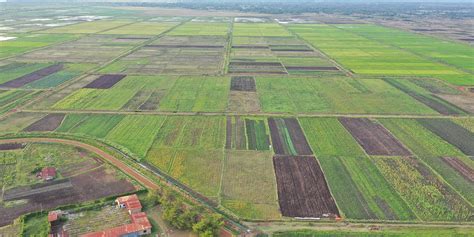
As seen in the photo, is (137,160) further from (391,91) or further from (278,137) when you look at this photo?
(391,91)

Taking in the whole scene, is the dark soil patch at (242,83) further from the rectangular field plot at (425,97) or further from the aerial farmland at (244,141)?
the rectangular field plot at (425,97)

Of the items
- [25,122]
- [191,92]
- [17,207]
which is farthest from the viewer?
[191,92]

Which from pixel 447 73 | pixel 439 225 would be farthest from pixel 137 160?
pixel 447 73

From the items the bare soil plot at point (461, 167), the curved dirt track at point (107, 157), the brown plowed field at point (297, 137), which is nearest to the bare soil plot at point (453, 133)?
the bare soil plot at point (461, 167)

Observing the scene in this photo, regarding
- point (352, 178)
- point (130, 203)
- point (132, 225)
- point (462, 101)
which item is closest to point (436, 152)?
point (352, 178)

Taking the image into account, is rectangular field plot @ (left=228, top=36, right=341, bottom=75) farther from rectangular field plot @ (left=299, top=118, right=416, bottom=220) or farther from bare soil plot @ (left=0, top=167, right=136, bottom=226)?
bare soil plot @ (left=0, top=167, right=136, bottom=226)

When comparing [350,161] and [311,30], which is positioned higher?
[311,30]

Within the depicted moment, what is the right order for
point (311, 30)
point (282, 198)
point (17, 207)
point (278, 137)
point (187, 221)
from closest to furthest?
point (187, 221) < point (17, 207) < point (282, 198) < point (278, 137) < point (311, 30)

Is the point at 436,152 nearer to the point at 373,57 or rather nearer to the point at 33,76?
the point at 373,57
